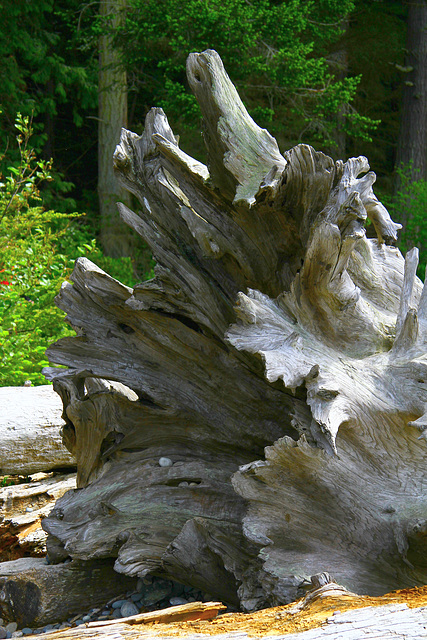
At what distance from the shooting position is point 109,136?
12711 mm

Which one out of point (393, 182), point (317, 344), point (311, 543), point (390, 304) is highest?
point (393, 182)

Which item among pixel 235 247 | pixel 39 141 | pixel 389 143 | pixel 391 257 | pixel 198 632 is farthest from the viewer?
pixel 389 143

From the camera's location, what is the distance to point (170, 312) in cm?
343

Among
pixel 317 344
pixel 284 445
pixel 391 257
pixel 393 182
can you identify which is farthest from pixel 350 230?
pixel 393 182

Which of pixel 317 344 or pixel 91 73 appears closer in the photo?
pixel 317 344

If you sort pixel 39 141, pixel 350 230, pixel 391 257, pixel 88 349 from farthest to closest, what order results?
pixel 39 141 < pixel 391 257 < pixel 88 349 < pixel 350 230

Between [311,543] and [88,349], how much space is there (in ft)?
5.50

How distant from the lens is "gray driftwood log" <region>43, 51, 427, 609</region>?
8.57 feet

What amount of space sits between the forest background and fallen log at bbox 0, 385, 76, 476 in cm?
81

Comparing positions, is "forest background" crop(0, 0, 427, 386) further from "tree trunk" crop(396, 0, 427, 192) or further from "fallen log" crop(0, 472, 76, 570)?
"fallen log" crop(0, 472, 76, 570)

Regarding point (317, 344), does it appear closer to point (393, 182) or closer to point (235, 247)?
point (235, 247)

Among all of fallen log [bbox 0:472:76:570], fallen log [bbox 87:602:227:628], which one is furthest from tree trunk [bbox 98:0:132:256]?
fallen log [bbox 87:602:227:628]

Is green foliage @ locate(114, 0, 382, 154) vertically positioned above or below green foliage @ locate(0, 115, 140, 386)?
above

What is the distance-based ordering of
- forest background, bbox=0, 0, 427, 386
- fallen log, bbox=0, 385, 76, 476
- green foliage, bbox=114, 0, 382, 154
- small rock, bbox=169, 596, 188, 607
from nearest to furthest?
small rock, bbox=169, 596, 188, 607 → fallen log, bbox=0, 385, 76, 476 → forest background, bbox=0, 0, 427, 386 → green foliage, bbox=114, 0, 382, 154
